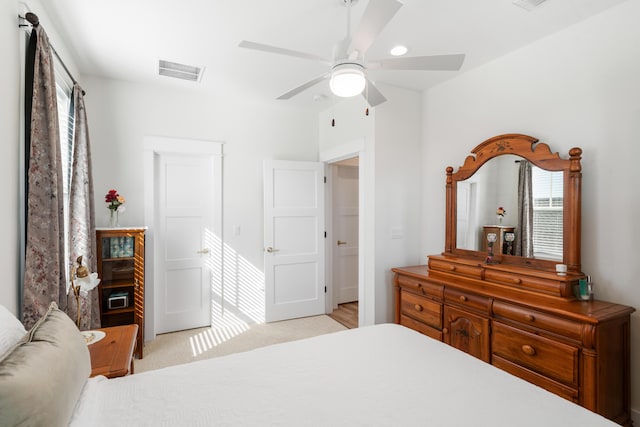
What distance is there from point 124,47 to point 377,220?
8.86ft

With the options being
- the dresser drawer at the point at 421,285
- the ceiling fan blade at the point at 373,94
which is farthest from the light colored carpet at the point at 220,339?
the ceiling fan blade at the point at 373,94

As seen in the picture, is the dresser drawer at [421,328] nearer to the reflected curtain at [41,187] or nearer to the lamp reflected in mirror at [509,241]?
the lamp reflected in mirror at [509,241]

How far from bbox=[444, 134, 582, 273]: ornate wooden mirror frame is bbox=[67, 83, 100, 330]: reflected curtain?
3.14 m

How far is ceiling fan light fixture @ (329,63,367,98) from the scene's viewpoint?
1.59 meters

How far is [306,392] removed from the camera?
49.4 inches

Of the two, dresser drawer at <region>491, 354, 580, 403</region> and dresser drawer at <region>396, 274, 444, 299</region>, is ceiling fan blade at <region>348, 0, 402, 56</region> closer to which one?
dresser drawer at <region>396, 274, 444, 299</region>

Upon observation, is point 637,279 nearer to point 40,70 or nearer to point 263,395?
point 263,395

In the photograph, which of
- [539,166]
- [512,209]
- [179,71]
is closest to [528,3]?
[539,166]

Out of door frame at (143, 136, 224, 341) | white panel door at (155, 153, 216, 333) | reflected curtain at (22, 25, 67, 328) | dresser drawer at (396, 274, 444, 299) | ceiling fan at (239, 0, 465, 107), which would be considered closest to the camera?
ceiling fan at (239, 0, 465, 107)

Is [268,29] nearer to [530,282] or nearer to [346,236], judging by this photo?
[530,282]

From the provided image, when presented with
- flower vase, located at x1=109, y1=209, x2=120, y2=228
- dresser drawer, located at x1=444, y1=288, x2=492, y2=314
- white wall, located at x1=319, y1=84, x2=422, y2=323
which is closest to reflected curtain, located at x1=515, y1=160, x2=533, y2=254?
dresser drawer, located at x1=444, y1=288, x2=492, y2=314

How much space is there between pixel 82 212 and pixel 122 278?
0.80m

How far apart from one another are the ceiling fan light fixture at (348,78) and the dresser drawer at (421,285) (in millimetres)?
1902

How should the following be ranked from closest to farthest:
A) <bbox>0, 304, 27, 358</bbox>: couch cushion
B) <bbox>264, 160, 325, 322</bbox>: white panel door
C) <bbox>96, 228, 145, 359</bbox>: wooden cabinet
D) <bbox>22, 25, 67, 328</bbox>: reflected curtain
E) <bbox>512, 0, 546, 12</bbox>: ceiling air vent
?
<bbox>0, 304, 27, 358</bbox>: couch cushion → <bbox>22, 25, 67, 328</bbox>: reflected curtain → <bbox>512, 0, 546, 12</bbox>: ceiling air vent → <bbox>96, 228, 145, 359</bbox>: wooden cabinet → <bbox>264, 160, 325, 322</bbox>: white panel door
